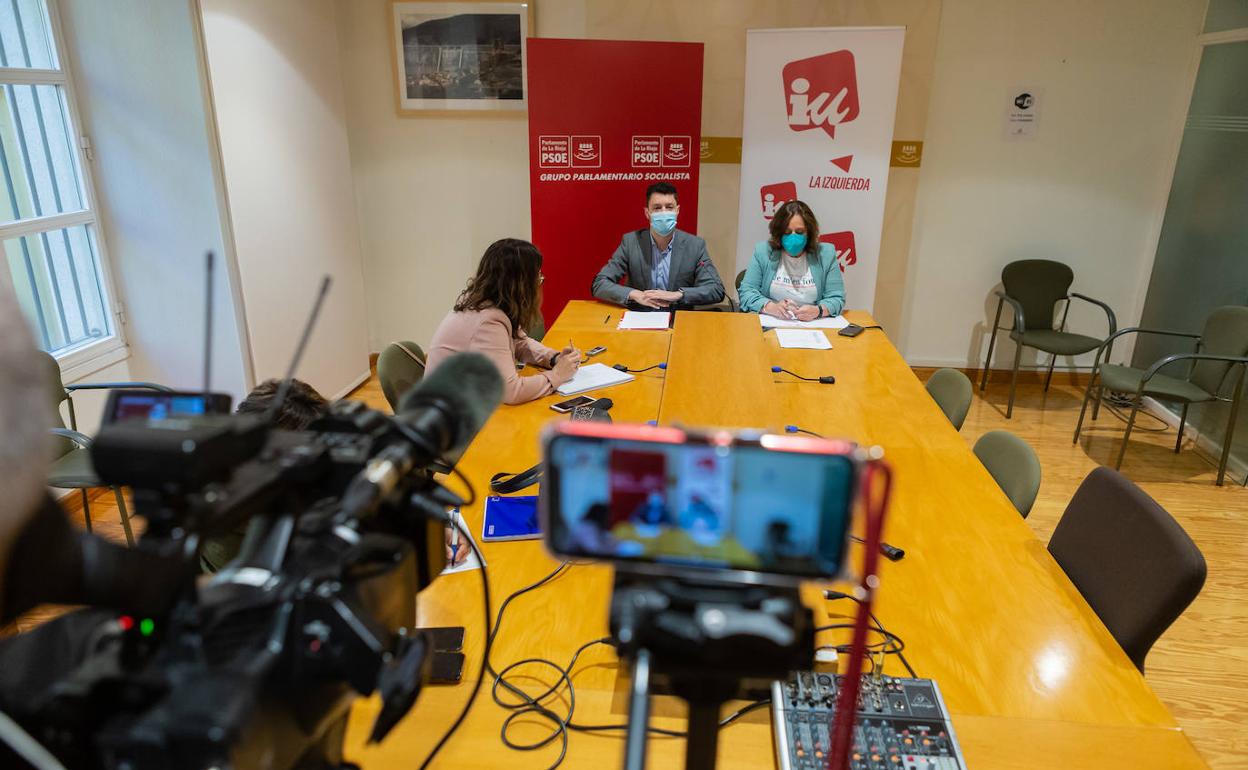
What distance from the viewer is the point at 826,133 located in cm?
448

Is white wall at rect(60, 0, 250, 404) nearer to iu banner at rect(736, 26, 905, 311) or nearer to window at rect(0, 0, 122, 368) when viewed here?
window at rect(0, 0, 122, 368)

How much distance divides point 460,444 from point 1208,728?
257cm

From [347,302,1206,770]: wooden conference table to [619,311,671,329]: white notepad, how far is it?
1022mm

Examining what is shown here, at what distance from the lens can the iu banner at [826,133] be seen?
14.2 ft

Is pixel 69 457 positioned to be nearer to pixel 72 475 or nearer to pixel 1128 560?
pixel 72 475

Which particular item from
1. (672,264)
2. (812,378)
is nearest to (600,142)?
(672,264)

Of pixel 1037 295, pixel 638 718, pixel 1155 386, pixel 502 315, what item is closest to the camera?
pixel 638 718

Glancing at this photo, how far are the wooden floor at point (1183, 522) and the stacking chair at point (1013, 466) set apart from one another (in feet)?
2.72

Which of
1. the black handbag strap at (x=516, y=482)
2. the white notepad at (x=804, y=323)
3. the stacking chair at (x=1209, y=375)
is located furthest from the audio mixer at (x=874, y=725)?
the stacking chair at (x=1209, y=375)

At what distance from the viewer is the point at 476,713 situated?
1.32 m

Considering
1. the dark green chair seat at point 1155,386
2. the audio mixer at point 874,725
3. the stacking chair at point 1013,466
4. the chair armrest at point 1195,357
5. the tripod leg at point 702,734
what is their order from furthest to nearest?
the dark green chair seat at point 1155,386 < the chair armrest at point 1195,357 < the stacking chair at point 1013,466 < the audio mixer at point 874,725 < the tripod leg at point 702,734

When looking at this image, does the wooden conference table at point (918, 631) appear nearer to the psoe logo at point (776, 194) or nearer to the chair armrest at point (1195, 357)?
the chair armrest at point (1195, 357)

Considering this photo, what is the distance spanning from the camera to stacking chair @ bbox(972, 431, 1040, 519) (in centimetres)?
210

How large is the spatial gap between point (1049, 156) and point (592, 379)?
3646mm
